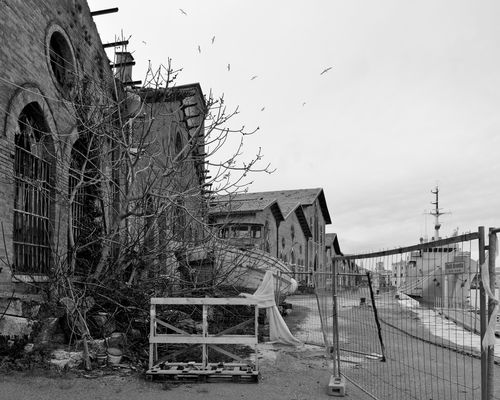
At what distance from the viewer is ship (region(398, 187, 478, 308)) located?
391 centimetres

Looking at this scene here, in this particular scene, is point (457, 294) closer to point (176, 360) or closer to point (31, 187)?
point (176, 360)

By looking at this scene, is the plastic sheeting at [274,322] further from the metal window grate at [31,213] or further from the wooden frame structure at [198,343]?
the metal window grate at [31,213]

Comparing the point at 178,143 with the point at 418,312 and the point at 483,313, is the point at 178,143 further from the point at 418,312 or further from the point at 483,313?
the point at 483,313

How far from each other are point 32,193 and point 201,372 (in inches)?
203

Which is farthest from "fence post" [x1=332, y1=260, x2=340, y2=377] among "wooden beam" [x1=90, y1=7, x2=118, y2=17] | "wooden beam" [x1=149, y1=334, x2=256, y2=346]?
"wooden beam" [x1=90, y1=7, x2=118, y2=17]

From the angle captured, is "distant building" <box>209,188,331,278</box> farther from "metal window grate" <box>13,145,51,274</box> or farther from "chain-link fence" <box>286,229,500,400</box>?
"chain-link fence" <box>286,229,500,400</box>

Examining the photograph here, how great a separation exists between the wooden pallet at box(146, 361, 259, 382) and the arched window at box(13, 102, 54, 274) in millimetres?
3527

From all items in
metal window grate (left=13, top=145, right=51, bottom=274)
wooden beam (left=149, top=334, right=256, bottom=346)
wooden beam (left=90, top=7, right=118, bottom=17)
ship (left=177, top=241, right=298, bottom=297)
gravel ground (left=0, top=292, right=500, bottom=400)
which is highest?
wooden beam (left=90, top=7, right=118, bottom=17)

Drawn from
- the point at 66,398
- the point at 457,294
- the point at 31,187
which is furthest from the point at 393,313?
the point at 31,187

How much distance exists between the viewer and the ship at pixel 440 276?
12.8ft

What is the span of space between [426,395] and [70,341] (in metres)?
5.20

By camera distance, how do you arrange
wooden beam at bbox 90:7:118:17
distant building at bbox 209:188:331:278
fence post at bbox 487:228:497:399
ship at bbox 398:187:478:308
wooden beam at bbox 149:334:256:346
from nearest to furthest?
fence post at bbox 487:228:497:399
ship at bbox 398:187:478:308
wooden beam at bbox 149:334:256:346
wooden beam at bbox 90:7:118:17
distant building at bbox 209:188:331:278

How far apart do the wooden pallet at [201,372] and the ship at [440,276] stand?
291 centimetres

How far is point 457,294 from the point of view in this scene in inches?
162
